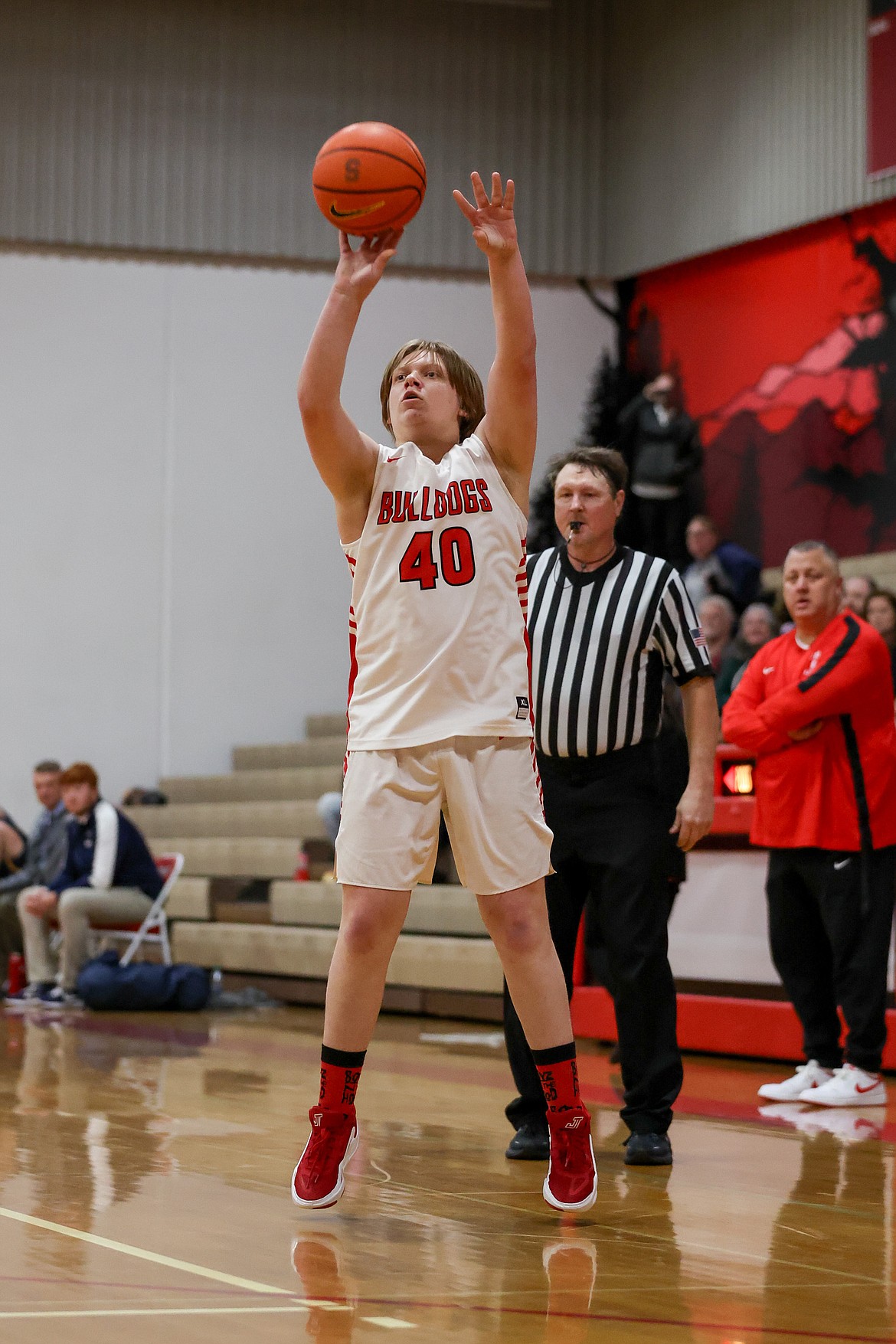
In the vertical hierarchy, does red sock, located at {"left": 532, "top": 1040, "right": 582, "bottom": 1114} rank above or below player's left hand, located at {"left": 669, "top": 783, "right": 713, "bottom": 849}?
below

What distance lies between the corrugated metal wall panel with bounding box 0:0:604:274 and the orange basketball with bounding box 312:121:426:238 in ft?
33.3

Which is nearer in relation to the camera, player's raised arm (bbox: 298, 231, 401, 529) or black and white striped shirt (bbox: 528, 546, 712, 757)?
player's raised arm (bbox: 298, 231, 401, 529)

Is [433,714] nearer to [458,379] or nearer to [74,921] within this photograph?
[458,379]

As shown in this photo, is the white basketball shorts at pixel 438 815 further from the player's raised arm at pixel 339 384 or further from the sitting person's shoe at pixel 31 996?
the sitting person's shoe at pixel 31 996

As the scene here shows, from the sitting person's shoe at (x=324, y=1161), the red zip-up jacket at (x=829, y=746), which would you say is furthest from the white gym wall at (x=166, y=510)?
the sitting person's shoe at (x=324, y=1161)

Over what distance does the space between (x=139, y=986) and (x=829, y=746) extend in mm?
4322

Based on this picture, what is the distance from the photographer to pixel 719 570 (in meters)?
11.7

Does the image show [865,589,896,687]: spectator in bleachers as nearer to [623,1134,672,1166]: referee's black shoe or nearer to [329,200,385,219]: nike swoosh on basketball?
[623,1134,672,1166]: referee's black shoe

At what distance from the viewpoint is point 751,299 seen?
43.0 ft

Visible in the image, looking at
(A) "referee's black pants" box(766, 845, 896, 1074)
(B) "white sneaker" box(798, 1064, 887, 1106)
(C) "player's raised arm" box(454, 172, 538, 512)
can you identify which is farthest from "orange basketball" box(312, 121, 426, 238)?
(B) "white sneaker" box(798, 1064, 887, 1106)

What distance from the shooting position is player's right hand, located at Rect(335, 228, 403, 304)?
3.48 m

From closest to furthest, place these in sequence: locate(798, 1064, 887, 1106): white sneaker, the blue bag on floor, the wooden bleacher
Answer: locate(798, 1064, 887, 1106): white sneaker → the wooden bleacher → the blue bag on floor

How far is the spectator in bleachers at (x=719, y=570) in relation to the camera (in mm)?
11602

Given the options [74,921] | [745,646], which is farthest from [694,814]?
[74,921]
